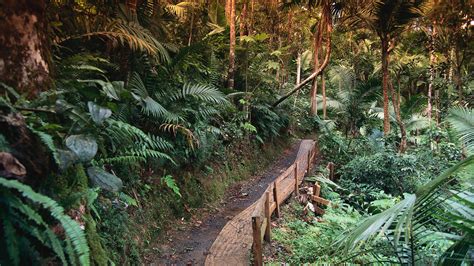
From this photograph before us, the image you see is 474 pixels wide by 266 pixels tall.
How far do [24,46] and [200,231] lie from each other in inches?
160

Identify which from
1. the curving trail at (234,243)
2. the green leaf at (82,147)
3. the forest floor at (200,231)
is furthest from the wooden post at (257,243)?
the green leaf at (82,147)

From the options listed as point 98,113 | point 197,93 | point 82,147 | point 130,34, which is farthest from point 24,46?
point 197,93

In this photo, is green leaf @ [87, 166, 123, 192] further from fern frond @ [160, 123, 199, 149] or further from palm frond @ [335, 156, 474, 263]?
fern frond @ [160, 123, 199, 149]

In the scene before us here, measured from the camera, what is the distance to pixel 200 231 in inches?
240

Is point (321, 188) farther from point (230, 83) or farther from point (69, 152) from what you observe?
point (69, 152)

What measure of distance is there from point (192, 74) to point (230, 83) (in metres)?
2.13

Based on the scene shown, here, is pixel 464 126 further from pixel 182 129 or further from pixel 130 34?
pixel 130 34

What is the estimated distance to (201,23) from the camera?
428 inches

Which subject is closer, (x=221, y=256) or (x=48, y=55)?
(x=48, y=55)

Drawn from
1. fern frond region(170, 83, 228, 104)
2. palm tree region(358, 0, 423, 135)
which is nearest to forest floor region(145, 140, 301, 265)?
fern frond region(170, 83, 228, 104)

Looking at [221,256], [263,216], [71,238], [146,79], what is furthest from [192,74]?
[71,238]

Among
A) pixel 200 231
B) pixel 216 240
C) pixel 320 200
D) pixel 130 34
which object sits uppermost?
pixel 130 34

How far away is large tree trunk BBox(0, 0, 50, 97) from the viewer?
2869 millimetres

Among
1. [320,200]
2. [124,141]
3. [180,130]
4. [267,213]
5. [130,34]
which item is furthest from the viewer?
[320,200]
